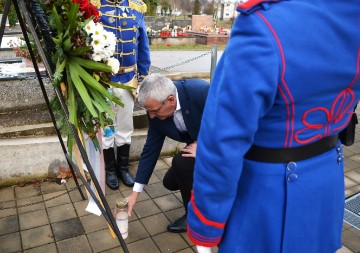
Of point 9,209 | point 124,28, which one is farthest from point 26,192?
point 124,28

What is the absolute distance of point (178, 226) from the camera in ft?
9.34

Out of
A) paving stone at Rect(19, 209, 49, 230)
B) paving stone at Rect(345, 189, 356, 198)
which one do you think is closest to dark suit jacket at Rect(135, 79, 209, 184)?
paving stone at Rect(19, 209, 49, 230)

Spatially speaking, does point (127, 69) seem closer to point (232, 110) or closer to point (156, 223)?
point (156, 223)

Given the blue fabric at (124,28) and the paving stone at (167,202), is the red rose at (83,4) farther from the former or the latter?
the paving stone at (167,202)

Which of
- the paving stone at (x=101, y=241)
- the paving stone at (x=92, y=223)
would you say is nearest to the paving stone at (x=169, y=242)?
the paving stone at (x=101, y=241)

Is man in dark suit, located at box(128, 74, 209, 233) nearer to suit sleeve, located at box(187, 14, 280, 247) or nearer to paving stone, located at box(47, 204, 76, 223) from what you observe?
paving stone, located at box(47, 204, 76, 223)

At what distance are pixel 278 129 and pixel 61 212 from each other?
8.05 feet

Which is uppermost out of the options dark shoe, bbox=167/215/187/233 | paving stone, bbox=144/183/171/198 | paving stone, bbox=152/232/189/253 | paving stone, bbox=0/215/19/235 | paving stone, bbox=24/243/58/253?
dark shoe, bbox=167/215/187/233

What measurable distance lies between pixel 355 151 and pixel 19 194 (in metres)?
3.89

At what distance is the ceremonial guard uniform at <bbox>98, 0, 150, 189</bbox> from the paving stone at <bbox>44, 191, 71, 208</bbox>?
0.42m

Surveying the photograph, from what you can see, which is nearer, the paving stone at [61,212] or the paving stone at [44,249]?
the paving stone at [44,249]

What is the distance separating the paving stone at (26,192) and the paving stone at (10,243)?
0.58 metres

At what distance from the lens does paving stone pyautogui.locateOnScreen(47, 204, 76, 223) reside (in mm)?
2992

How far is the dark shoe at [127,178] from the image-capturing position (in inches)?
139
